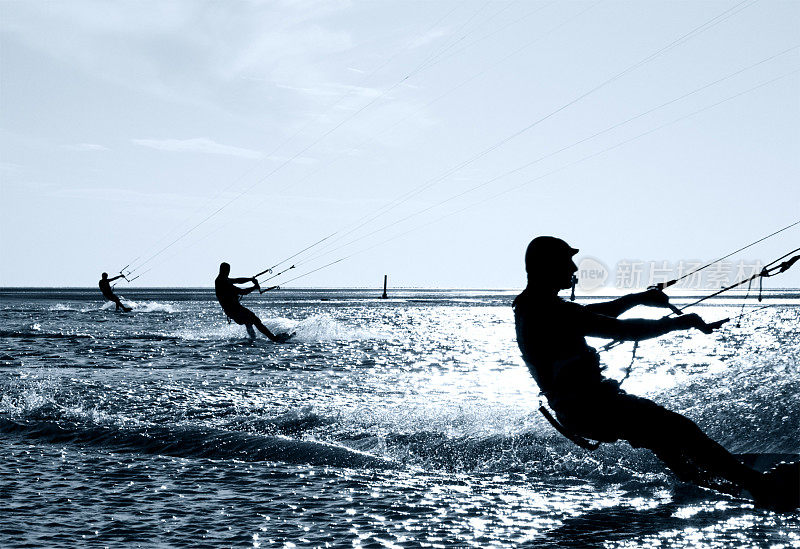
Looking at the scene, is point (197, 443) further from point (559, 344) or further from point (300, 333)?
point (300, 333)

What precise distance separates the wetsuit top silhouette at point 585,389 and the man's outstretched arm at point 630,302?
100 mm

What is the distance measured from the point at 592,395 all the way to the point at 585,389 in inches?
2.8

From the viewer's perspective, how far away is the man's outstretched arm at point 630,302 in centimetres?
620

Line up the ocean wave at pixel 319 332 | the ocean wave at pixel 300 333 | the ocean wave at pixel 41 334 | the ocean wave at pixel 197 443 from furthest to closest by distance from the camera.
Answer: the ocean wave at pixel 319 332 → the ocean wave at pixel 300 333 → the ocean wave at pixel 41 334 → the ocean wave at pixel 197 443

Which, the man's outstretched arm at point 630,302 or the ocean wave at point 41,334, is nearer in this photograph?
the man's outstretched arm at point 630,302

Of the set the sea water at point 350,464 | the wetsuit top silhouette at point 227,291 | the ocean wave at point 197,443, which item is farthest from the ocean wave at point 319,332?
the ocean wave at point 197,443

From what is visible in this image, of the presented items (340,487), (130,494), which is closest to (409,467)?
(340,487)

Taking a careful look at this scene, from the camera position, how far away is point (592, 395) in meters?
5.97

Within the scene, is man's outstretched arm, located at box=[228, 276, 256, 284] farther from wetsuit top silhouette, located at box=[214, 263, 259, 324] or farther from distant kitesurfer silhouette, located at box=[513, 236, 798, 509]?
distant kitesurfer silhouette, located at box=[513, 236, 798, 509]

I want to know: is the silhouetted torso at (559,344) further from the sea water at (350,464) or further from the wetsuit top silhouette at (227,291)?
the wetsuit top silhouette at (227,291)

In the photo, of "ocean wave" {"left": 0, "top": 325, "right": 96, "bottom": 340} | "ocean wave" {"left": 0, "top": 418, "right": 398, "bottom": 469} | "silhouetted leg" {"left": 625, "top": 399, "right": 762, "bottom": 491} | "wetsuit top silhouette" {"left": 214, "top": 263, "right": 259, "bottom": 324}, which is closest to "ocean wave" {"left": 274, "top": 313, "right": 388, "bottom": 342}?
"wetsuit top silhouette" {"left": 214, "top": 263, "right": 259, "bottom": 324}

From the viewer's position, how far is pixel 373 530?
18.9 ft

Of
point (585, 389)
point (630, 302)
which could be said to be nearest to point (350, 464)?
point (585, 389)

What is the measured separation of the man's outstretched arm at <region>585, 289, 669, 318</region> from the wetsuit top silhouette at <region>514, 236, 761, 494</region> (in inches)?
3.9
